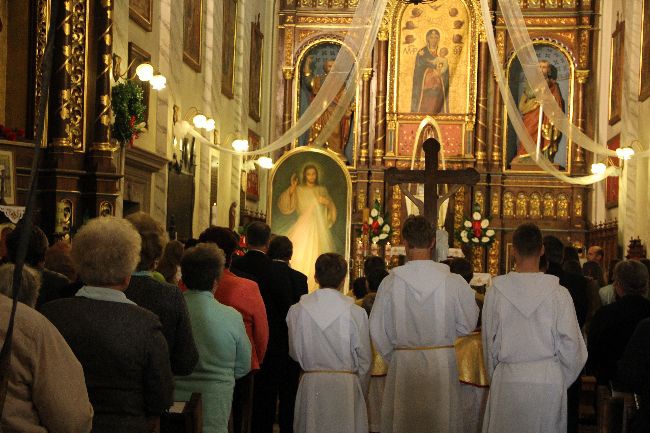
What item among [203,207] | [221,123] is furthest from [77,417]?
[221,123]

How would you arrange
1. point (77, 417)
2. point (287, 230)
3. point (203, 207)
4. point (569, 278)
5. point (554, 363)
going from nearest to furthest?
point (77, 417)
point (554, 363)
point (569, 278)
point (287, 230)
point (203, 207)

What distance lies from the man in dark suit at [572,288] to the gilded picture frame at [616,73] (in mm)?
14804

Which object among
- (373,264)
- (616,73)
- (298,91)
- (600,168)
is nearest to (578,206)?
(600,168)

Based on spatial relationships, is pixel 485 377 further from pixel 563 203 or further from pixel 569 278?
pixel 563 203

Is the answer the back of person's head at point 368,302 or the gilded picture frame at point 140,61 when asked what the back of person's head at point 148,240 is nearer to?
the back of person's head at point 368,302

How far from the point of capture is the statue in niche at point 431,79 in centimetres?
2664

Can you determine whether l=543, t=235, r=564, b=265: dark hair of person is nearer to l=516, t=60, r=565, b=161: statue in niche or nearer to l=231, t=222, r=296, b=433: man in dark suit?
l=231, t=222, r=296, b=433: man in dark suit

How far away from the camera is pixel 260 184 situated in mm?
26578

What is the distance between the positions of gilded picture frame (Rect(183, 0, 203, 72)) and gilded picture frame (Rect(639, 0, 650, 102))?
828 centimetres

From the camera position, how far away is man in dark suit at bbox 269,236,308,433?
8.23m

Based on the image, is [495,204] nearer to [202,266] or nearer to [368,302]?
[368,302]

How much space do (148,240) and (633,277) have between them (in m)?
3.39

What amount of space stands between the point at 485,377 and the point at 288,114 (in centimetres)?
2018

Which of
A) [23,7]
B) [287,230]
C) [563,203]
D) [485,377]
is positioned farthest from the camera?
[563,203]
